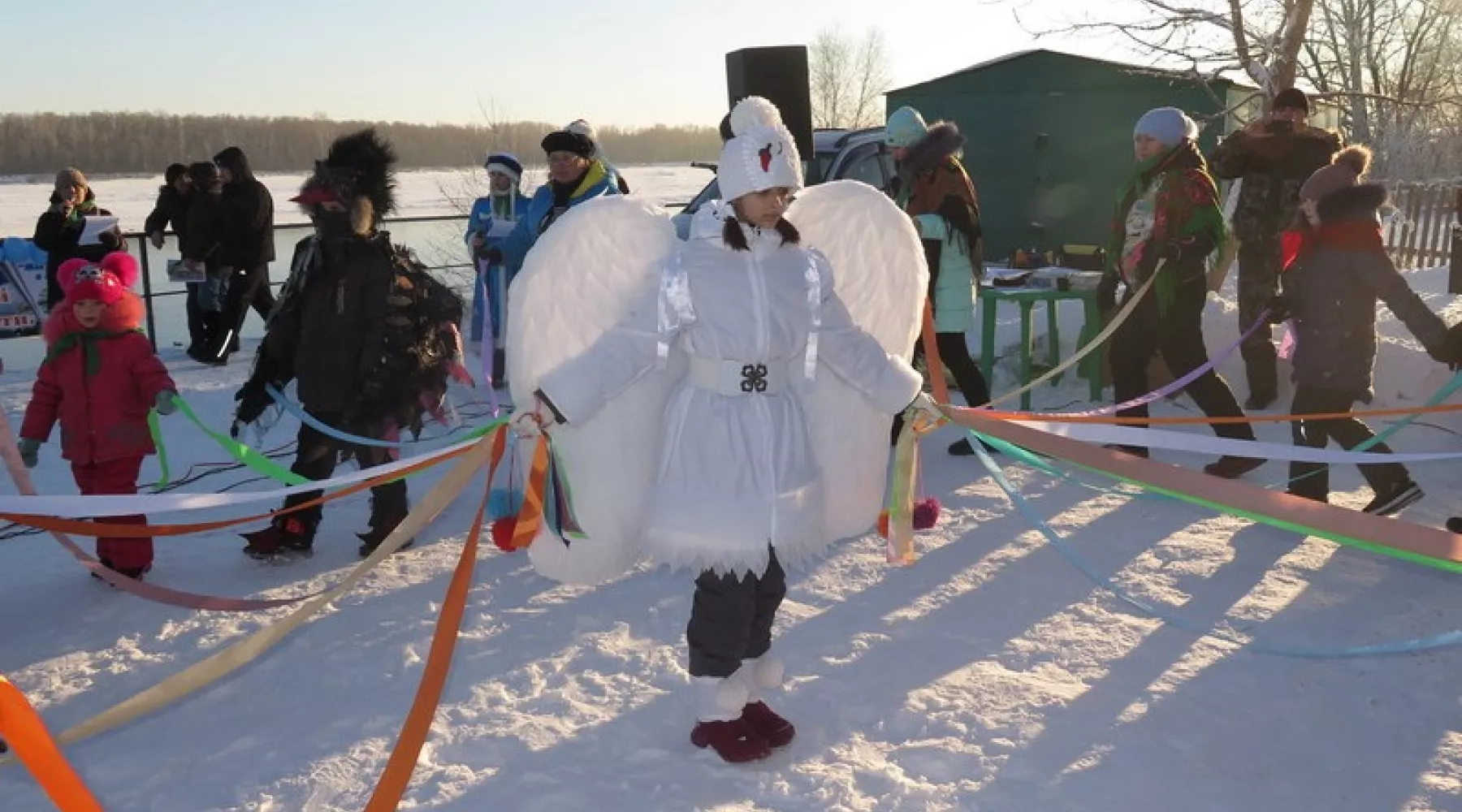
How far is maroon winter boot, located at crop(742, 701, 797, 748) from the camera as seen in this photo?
3.23 meters

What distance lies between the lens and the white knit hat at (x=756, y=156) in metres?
2.96

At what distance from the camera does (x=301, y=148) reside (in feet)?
210

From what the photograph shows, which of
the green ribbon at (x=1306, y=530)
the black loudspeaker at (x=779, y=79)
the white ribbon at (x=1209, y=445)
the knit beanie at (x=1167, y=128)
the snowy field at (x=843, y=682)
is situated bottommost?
the snowy field at (x=843, y=682)

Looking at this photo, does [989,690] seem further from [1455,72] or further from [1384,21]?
[1455,72]

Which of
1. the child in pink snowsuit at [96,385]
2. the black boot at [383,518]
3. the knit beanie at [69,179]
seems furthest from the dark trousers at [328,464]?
the knit beanie at [69,179]

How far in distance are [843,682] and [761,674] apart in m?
0.45

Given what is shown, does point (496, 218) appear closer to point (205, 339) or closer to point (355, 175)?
point (205, 339)

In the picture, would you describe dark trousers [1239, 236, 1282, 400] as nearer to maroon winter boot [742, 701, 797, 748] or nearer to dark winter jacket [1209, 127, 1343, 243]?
dark winter jacket [1209, 127, 1343, 243]

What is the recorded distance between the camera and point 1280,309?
5.24m

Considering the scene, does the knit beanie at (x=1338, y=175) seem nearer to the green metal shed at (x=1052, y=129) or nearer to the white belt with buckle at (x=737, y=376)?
the white belt with buckle at (x=737, y=376)

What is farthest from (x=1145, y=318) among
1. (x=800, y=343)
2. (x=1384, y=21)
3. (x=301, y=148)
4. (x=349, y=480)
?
(x=301, y=148)

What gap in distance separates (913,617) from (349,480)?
2131 mm

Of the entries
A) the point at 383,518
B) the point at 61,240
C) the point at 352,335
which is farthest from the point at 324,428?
the point at 61,240

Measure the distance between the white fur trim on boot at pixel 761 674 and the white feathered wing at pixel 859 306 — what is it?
1.38 feet
